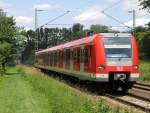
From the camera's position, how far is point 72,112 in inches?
582

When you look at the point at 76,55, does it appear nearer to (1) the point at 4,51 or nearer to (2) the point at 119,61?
(2) the point at 119,61

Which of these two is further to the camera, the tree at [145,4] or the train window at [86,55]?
the tree at [145,4]

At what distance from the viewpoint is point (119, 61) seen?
84.2 ft

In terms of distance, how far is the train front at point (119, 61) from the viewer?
25516 millimetres

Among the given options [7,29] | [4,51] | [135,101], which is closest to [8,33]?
[7,29]

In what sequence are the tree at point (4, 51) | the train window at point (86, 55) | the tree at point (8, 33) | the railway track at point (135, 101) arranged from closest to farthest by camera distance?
the railway track at point (135, 101) < the train window at point (86, 55) < the tree at point (4, 51) < the tree at point (8, 33)

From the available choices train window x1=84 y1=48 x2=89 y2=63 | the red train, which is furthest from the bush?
the red train

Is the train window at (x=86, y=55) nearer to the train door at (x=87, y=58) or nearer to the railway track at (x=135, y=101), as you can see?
the train door at (x=87, y=58)

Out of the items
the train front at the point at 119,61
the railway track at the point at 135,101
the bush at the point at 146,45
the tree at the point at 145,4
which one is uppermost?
the tree at the point at 145,4

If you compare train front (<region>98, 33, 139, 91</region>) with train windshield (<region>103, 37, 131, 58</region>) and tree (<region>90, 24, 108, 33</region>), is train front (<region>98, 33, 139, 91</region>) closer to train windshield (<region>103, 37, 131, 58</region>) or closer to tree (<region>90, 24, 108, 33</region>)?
train windshield (<region>103, 37, 131, 58</region>)

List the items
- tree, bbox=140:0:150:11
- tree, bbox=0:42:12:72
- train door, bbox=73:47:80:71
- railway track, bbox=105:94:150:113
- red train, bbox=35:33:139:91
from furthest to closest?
tree, bbox=140:0:150:11, tree, bbox=0:42:12:72, train door, bbox=73:47:80:71, red train, bbox=35:33:139:91, railway track, bbox=105:94:150:113

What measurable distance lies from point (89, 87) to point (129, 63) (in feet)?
13.9

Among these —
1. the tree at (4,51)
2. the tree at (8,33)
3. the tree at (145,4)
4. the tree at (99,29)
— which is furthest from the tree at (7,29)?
the tree at (145,4)

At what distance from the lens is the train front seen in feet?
83.7
